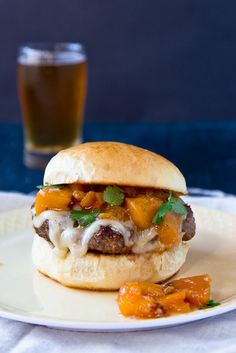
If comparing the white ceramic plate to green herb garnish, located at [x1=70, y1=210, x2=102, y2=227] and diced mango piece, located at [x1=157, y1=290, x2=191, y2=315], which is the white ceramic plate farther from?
green herb garnish, located at [x1=70, y1=210, x2=102, y2=227]

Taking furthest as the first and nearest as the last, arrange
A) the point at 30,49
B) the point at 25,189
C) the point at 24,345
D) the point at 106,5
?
the point at 106,5 < the point at 30,49 < the point at 25,189 < the point at 24,345

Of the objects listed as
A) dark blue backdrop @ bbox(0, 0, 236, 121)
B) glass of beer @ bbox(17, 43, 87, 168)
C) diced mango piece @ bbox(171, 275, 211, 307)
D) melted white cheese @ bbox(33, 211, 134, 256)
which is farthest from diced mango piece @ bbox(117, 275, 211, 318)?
dark blue backdrop @ bbox(0, 0, 236, 121)

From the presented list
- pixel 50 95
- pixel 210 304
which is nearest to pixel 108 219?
pixel 210 304

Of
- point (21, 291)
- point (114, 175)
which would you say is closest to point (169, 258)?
point (114, 175)

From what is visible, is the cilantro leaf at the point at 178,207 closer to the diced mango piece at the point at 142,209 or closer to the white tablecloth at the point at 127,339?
the diced mango piece at the point at 142,209

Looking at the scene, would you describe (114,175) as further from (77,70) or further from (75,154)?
(77,70)
